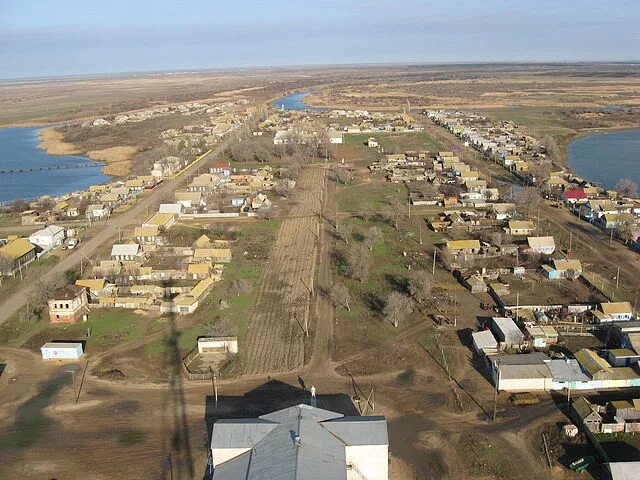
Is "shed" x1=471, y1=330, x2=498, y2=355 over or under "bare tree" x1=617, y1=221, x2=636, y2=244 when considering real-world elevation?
under

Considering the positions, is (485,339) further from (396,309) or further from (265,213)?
(265,213)

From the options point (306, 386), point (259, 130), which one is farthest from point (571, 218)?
point (259, 130)

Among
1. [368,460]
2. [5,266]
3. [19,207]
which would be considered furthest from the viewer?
[19,207]

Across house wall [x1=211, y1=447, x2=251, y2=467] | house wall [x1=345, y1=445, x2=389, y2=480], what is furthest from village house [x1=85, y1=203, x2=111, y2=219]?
house wall [x1=345, y1=445, x2=389, y2=480]

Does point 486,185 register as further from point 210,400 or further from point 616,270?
point 210,400

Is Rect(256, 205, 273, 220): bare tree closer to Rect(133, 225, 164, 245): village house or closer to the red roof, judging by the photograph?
Rect(133, 225, 164, 245): village house

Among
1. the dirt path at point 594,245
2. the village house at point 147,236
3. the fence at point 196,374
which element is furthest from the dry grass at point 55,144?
the fence at point 196,374

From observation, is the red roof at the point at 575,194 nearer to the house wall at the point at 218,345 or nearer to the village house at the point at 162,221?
the village house at the point at 162,221

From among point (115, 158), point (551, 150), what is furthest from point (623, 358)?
point (115, 158)
